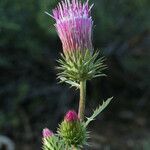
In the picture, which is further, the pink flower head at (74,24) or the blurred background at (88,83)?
the blurred background at (88,83)

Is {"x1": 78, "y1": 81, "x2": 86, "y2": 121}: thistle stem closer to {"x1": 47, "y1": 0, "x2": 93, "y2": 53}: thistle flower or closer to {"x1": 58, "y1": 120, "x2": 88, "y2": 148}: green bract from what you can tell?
{"x1": 58, "y1": 120, "x2": 88, "y2": 148}: green bract

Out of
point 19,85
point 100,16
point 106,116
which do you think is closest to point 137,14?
point 100,16

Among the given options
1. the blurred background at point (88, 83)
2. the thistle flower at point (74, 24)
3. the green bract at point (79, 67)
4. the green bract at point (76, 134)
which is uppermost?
the blurred background at point (88, 83)

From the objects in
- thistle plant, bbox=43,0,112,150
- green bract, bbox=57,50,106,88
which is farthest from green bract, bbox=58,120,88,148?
green bract, bbox=57,50,106,88

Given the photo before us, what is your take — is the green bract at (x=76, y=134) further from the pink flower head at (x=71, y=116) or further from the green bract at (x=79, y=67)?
the green bract at (x=79, y=67)

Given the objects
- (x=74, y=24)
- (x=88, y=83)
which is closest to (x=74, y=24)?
(x=74, y=24)

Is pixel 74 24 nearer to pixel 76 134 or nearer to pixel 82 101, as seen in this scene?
pixel 82 101

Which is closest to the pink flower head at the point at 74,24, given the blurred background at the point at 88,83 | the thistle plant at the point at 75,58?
the thistle plant at the point at 75,58

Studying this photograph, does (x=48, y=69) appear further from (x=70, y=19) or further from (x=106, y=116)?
(x=70, y=19)
